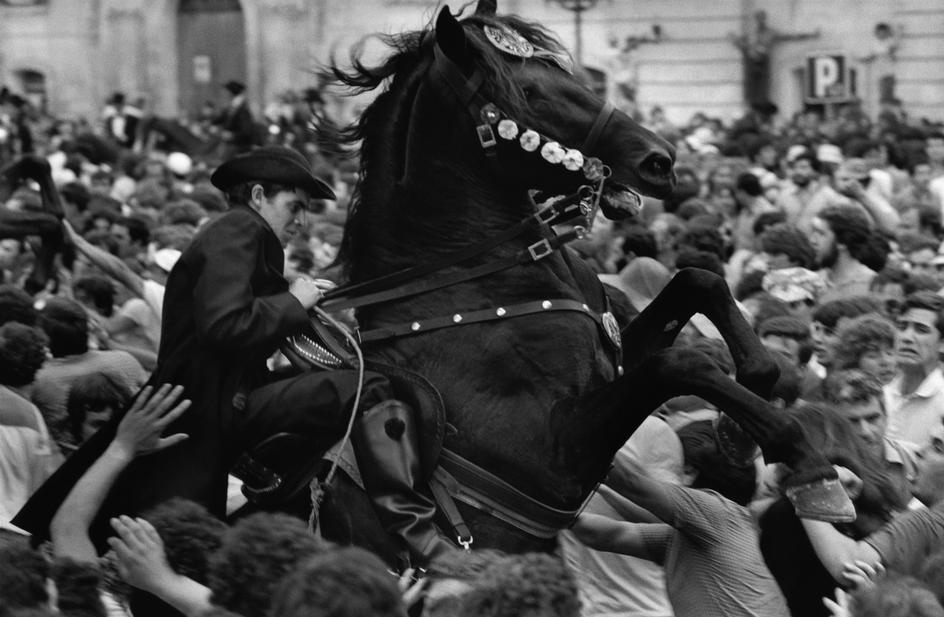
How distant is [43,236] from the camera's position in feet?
28.7

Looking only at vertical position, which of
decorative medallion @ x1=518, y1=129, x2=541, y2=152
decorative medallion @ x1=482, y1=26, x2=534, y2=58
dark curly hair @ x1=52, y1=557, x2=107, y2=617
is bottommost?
dark curly hair @ x1=52, y1=557, x2=107, y2=617

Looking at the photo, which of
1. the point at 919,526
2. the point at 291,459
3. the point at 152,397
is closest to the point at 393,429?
the point at 291,459

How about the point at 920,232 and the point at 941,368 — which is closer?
the point at 941,368

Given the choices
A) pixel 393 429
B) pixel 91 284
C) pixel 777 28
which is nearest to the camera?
pixel 393 429

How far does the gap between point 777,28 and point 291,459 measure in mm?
28960

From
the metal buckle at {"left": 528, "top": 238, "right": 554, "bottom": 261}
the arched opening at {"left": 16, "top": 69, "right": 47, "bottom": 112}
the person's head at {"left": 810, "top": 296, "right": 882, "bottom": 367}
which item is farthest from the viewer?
the arched opening at {"left": 16, "top": 69, "right": 47, "bottom": 112}

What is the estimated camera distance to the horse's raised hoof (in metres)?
5.35

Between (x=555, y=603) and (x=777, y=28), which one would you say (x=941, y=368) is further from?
(x=777, y=28)

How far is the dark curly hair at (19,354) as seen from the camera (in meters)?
7.59

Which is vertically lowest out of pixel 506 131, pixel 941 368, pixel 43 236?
pixel 941 368

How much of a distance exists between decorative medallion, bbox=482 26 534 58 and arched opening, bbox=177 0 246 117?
32729 millimetres

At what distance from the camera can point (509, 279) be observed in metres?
5.96

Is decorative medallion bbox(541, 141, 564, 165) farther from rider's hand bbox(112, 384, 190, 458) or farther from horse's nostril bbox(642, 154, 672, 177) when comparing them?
rider's hand bbox(112, 384, 190, 458)

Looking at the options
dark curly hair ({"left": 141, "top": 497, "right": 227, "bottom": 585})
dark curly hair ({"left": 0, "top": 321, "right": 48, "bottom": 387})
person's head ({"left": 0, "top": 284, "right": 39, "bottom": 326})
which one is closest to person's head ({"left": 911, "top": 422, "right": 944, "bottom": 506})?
dark curly hair ({"left": 141, "top": 497, "right": 227, "bottom": 585})
